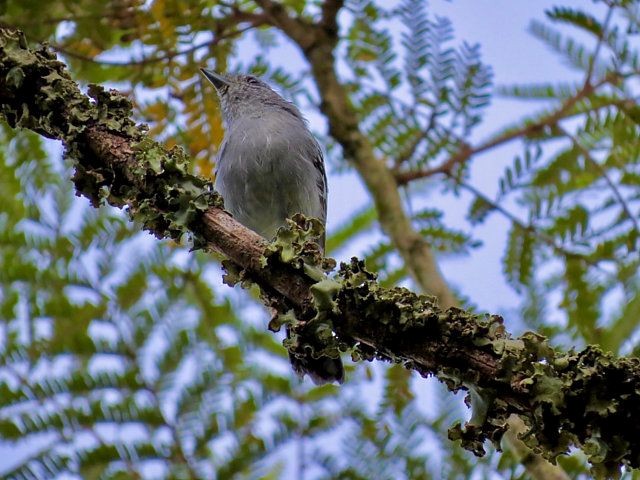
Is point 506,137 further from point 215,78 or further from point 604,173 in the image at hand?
point 215,78

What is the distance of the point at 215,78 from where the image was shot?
17.2ft

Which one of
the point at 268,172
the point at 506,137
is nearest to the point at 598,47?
the point at 506,137

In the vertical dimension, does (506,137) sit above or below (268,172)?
above

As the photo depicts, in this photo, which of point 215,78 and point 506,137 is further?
point 215,78

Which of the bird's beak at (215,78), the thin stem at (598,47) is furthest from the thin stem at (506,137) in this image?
the bird's beak at (215,78)

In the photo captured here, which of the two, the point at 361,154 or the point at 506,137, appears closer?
the point at 361,154

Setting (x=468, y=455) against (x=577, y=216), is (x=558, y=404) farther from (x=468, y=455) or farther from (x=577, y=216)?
(x=577, y=216)

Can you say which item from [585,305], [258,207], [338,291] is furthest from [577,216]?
[338,291]

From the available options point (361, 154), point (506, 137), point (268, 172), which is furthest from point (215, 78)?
point (506, 137)

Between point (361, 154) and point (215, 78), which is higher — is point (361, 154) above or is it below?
below

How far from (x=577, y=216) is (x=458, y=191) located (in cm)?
66

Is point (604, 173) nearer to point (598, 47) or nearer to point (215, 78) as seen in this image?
point (598, 47)

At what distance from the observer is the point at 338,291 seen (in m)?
2.43

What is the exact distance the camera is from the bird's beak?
492cm
